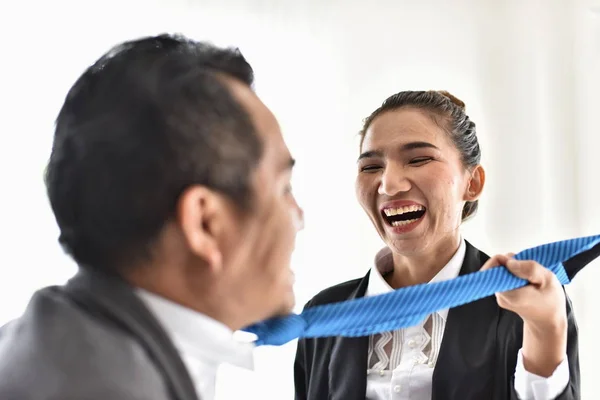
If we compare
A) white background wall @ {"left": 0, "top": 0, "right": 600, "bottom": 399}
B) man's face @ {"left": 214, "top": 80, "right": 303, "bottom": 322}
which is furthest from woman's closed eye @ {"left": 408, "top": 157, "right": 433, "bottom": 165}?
white background wall @ {"left": 0, "top": 0, "right": 600, "bottom": 399}

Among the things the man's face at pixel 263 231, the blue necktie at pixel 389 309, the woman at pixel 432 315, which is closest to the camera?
the man's face at pixel 263 231

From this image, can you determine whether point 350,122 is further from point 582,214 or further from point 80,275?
point 80,275

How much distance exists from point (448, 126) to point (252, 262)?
0.61m

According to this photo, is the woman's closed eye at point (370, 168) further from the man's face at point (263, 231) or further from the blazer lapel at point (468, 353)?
the man's face at point (263, 231)

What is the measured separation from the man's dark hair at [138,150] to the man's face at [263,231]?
0.01m

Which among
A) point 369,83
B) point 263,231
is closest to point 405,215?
point 263,231

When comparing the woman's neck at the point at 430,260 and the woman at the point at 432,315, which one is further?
the woman's neck at the point at 430,260

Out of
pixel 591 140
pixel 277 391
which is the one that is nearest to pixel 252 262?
pixel 277 391

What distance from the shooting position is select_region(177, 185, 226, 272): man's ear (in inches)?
19.9

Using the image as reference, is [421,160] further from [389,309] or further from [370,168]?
[389,309]

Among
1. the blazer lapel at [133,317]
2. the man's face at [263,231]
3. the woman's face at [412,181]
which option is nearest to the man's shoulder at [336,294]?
the woman's face at [412,181]

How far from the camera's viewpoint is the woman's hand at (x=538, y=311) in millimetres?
789

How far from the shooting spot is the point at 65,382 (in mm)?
416

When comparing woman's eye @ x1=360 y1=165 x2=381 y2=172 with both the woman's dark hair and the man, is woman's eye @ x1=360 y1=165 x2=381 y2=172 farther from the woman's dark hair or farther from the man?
the man
